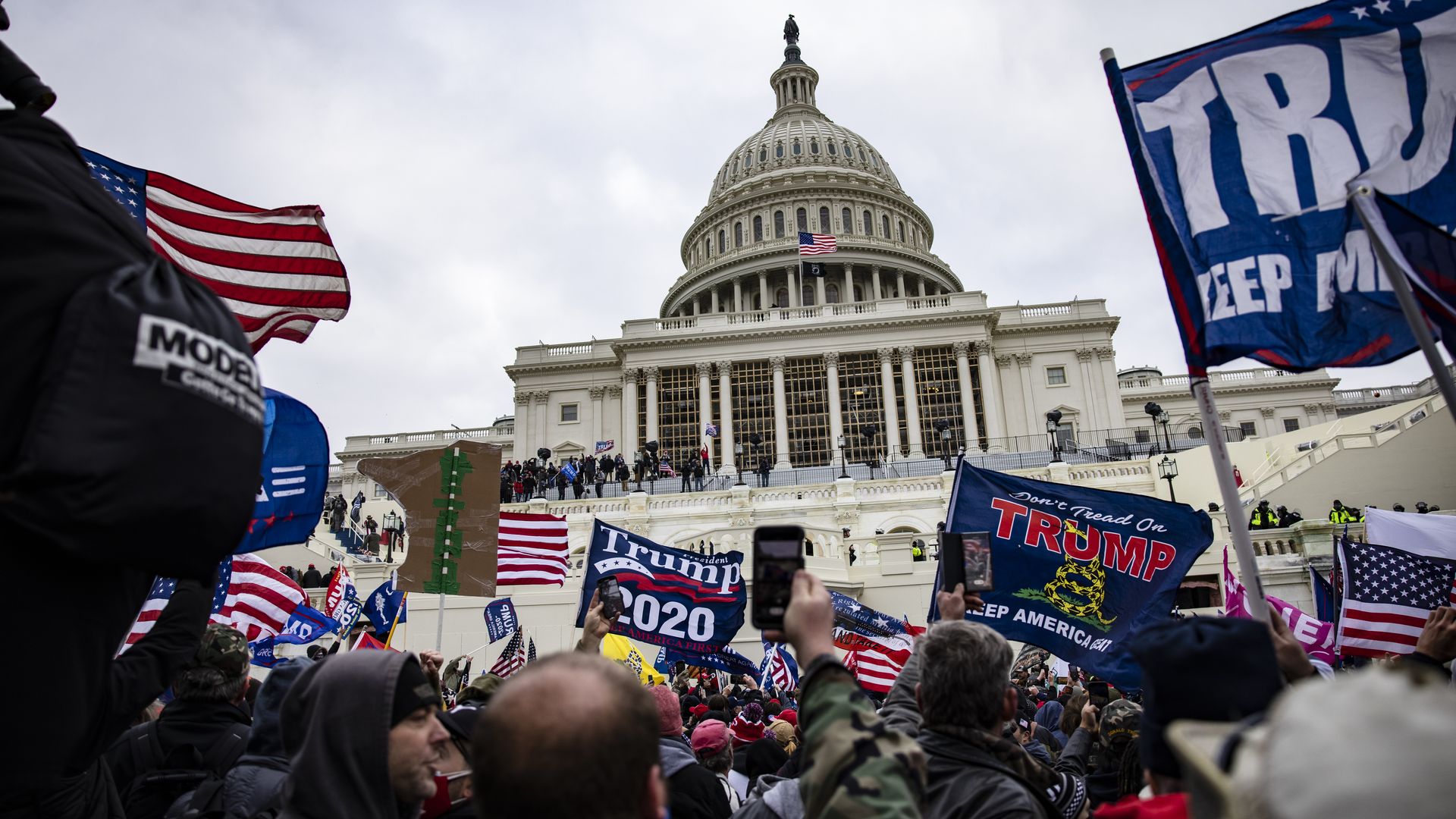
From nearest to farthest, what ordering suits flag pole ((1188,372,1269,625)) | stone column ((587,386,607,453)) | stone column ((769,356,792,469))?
flag pole ((1188,372,1269,625)) < stone column ((769,356,792,469)) < stone column ((587,386,607,453))

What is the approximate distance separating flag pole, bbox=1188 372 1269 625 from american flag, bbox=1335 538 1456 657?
3828mm

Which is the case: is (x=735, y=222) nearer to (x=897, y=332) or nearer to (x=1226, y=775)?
(x=897, y=332)

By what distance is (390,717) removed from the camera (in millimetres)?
2641

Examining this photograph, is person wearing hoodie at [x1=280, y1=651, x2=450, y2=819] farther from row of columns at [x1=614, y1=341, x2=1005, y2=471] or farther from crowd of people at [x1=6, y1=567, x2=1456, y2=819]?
row of columns at [x1=614, y1=341, x2=1005, y2=471]

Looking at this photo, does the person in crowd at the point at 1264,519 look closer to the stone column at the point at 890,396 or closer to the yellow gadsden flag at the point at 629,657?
the yellow gadsden flag at the point at 629,657

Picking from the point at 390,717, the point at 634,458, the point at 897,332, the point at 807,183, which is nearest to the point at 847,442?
the point at 897,332

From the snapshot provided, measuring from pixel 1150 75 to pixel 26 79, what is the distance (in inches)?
215

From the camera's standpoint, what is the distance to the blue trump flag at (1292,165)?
4.90 m

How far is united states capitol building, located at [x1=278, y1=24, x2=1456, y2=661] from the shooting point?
88.7 ft

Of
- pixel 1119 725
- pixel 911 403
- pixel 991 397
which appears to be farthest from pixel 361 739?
pixel 991 397

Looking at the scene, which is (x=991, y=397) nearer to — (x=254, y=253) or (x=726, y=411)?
(x=726, y=411)

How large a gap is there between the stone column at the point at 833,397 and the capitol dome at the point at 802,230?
12358 millimetres

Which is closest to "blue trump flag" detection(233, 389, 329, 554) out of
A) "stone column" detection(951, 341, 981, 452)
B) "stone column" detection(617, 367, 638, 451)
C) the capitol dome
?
"stone column" detection(951, 341, 981, 452)

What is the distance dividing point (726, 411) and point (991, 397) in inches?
561
